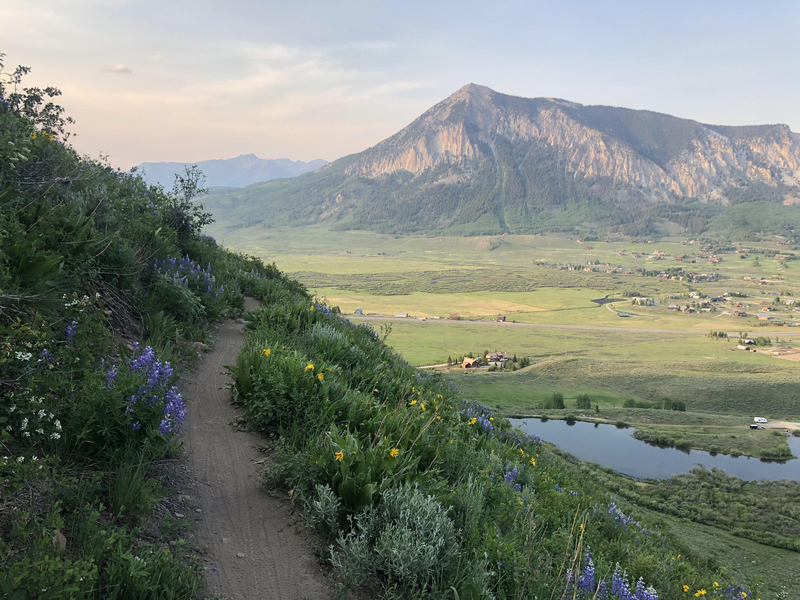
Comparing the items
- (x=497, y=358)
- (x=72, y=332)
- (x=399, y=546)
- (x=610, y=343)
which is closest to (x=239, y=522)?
(x=399, y=546)

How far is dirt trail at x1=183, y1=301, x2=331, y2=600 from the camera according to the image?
315 cm

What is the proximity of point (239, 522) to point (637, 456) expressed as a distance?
54.1 metres

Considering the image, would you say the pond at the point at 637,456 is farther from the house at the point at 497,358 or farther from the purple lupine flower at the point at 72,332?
the purple lupine flower at the point at 72,332

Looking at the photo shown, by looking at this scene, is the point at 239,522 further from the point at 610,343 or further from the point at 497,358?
the point at 610,343

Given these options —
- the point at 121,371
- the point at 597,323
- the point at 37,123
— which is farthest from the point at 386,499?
the point at 597,323

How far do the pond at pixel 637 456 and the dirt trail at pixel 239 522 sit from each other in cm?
4463

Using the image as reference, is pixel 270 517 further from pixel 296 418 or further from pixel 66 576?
pixel 66 576

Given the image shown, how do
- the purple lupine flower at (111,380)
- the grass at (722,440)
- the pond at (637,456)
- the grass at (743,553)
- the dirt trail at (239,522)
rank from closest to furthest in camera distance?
the dirt trail at (239,522) → the purple lupine flower at (111,380) → the grass at (743,553) → the pond at (637,456) → the grass at (722,440)

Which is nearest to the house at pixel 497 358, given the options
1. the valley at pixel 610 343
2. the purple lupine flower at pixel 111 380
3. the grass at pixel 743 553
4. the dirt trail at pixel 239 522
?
the valley at pixel 610 343

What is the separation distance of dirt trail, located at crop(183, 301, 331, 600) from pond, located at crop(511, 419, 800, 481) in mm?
44633

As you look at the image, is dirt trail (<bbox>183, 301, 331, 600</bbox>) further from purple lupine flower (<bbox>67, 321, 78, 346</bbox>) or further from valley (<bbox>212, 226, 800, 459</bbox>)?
valley (<bbox>212, 226, 800, 459</bbox>)

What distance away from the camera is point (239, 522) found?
3.69m

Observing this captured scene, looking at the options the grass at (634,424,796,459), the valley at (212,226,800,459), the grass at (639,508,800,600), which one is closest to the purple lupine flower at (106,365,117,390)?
the valley at (212,226,800,459)

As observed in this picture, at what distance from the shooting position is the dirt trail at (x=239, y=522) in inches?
124
